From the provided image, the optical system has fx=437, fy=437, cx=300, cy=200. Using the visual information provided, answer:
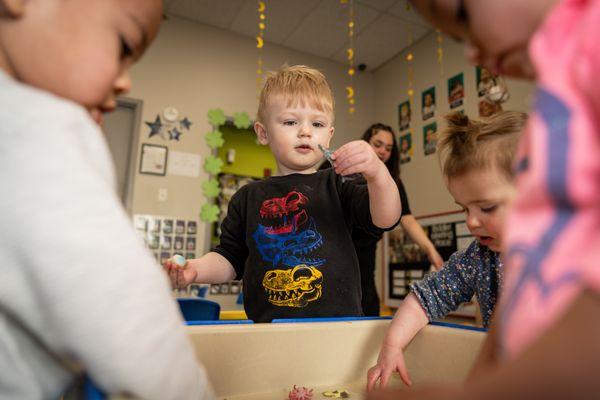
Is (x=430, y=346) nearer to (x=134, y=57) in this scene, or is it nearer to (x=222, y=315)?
(x=134, y=57)

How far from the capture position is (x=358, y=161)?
0.75m

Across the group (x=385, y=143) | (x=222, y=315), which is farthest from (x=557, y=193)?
(x=385, y=143)

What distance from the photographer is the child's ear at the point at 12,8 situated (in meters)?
0.33

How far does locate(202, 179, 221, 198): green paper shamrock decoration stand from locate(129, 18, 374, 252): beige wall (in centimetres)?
3

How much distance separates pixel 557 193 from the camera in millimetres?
213

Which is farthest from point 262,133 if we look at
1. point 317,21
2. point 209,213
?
point 317,21

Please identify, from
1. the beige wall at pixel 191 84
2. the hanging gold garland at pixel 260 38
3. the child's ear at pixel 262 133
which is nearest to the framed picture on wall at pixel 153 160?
the beige wall at pixel 191 84

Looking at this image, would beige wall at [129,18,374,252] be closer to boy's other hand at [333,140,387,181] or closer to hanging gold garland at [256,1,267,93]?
hanging gold garland at [256,1,267,93]

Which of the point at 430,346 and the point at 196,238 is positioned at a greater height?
the point at 196,238

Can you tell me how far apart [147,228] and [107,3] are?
2279 mm

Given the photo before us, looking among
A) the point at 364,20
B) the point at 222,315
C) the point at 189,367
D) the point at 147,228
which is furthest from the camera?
the point at 364,20

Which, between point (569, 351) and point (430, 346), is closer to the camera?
point (569, 351)

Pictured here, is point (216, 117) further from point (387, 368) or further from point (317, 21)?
point (387, 368)

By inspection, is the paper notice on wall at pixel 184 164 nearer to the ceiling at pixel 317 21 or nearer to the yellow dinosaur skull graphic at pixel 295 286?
the ceiling at pixel 317 21
